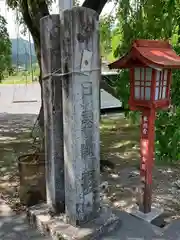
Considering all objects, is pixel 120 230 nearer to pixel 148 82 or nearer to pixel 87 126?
pixel 87 126

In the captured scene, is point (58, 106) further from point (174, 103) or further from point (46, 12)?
point (46, 12)

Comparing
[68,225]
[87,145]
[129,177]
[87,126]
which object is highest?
[87,126]

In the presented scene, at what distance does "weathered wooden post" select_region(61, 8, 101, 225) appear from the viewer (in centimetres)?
270

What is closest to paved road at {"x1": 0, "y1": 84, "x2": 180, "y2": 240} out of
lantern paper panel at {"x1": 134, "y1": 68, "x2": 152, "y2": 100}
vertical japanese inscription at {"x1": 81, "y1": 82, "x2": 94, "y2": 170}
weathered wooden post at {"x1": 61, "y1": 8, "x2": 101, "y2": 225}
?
weathered wooden post at {"x1": 61, "y1": 8, "x2": 101, "y2": 225}

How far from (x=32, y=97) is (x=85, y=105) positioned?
512 inches

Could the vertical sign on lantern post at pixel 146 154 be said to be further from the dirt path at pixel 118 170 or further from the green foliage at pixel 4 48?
the green foliage at pixel 4 48

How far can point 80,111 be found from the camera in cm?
281

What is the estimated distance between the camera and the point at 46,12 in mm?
4590

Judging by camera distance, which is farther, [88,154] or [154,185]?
[154,185]

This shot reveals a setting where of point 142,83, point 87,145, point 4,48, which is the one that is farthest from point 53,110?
point 4,48

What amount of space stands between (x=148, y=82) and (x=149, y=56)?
0.95 ft

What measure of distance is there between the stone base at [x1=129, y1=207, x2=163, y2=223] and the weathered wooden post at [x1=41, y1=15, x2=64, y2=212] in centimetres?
87

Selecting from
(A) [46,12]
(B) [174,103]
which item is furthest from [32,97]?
(B) [174,103]

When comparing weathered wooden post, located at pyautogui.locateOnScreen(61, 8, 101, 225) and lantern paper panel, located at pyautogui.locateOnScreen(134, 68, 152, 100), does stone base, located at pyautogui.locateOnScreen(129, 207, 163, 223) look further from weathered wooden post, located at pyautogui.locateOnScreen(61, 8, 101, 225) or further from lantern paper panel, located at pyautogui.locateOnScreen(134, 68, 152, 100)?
lantern paper panel, located at pyautogui.locateOnScreen(134, 68, 152, 100)
